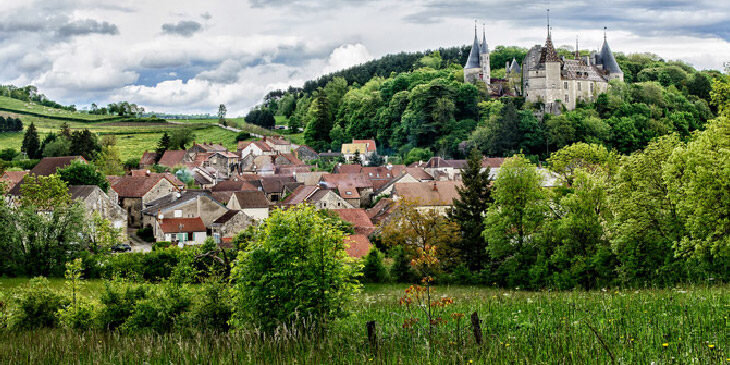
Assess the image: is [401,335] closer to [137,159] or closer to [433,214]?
[433,214]

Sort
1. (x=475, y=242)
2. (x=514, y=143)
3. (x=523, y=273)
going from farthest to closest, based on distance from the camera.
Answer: (x=514, y=143)
(x=475, y=242)
(x=523, y=273)

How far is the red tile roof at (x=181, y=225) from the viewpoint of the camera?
A: 49406 millimetres

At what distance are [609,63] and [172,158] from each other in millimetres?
78843

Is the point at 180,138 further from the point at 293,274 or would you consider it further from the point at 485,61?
the point at 293,274

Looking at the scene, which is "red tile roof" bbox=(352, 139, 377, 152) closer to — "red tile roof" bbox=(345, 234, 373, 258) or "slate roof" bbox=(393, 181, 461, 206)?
"slate roof" bbox=(393, 181, 461, 206)

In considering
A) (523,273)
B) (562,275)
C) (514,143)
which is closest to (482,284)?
(523,273)

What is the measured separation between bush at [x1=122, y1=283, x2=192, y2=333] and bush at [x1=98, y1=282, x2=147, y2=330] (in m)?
1.07

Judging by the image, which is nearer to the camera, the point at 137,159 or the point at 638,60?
the point at 137,159

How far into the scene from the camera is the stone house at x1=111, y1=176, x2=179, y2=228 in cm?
5853

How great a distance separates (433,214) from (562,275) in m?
13.7

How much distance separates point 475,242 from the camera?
38.4 metres

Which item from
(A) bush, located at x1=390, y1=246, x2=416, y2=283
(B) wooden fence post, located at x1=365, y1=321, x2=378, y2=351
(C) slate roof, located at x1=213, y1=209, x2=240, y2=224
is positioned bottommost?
(A) bush, located at x1=390, y1=246, x2=416, y2=283

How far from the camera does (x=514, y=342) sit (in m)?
8.37

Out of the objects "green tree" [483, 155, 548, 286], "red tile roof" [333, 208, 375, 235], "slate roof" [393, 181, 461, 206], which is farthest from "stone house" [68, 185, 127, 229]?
"green tree" [483, 155, 548, 286]
